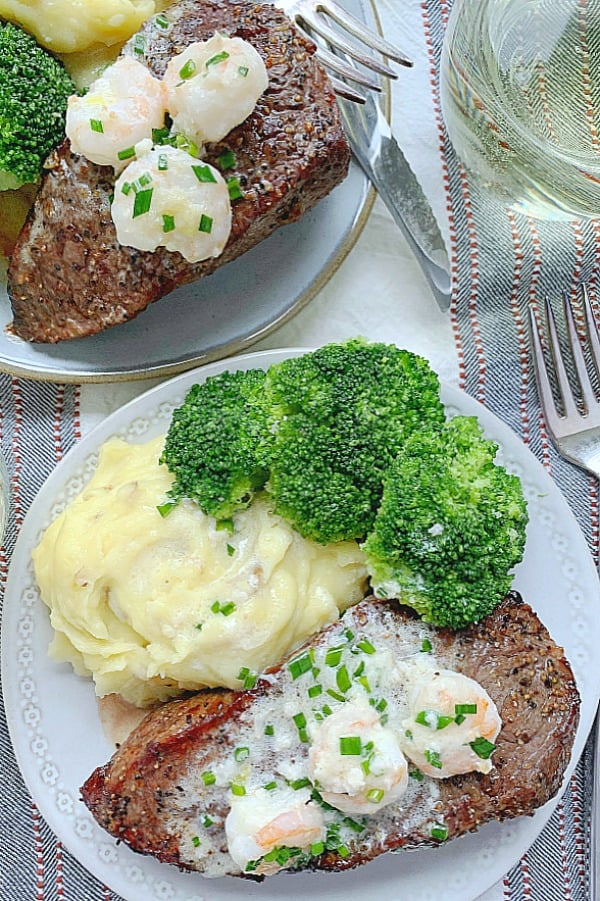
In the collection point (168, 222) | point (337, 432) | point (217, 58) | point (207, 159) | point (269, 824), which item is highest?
point (217, 58)

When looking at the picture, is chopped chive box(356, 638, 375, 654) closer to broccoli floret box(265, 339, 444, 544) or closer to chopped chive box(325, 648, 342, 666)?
chopped chive box(325, 648, 342, 666)

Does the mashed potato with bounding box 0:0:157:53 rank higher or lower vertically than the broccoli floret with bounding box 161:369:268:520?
higher

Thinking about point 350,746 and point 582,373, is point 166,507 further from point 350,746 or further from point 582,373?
point 582,373

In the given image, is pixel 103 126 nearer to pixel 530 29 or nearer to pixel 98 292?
pixel 98 292

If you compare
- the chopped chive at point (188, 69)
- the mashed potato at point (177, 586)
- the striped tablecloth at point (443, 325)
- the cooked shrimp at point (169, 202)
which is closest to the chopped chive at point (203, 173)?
the cooked shrimp at point (169, 202)

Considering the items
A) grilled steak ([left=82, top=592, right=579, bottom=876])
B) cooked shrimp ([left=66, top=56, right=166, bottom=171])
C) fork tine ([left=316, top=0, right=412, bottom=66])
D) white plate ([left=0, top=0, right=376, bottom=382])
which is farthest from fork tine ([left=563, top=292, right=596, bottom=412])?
cooked shrimp ([left=66, top=56, right=166, bottom=171])

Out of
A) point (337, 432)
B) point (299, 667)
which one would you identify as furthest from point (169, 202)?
point (299, 667)

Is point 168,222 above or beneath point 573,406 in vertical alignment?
above
